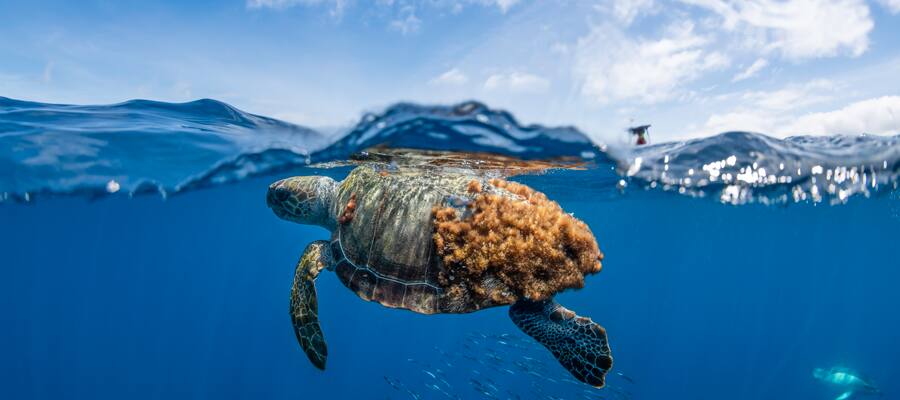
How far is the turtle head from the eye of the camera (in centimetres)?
623

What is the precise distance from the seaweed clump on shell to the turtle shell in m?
0.14

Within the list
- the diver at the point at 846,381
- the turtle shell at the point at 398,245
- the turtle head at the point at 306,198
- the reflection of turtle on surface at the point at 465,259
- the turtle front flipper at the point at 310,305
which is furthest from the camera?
the diver at the point at 846,381

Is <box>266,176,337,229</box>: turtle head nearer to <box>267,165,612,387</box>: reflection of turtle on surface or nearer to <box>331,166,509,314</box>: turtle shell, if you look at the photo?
<box>331,166,509,314</box>: turtle shell

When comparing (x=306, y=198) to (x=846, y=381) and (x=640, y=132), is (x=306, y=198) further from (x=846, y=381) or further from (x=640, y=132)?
(x=846, y=381)


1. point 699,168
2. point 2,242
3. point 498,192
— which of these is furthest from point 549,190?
point 2,242

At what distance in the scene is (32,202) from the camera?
1773 centimetres

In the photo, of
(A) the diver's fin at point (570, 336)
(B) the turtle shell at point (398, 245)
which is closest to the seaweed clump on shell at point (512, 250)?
(B) the turtle shell at point (398, 245)

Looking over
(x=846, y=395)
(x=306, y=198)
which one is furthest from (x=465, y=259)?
(x=846, y=395)

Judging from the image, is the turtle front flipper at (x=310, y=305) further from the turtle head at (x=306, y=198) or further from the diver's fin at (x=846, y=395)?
the diver's fin at (x=846, y=395)

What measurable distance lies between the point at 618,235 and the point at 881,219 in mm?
22319

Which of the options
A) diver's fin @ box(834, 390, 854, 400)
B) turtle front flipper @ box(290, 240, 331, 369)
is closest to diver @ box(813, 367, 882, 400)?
diver's fin @ box(834, 390, 854, 400)

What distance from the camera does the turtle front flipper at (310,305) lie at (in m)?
4.95

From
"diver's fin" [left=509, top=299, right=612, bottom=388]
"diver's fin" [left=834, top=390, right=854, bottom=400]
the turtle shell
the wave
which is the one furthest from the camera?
"diver's fin" [left=834, top=390, right=854, bottom=400]

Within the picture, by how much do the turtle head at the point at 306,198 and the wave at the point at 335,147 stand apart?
7.20 ft
